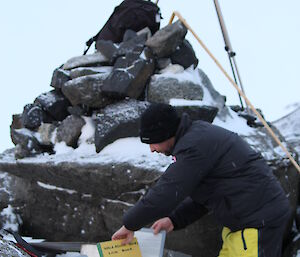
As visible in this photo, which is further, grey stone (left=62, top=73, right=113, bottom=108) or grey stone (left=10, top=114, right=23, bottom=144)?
grey stone (left=10, top=114, right=23, bottom=144)

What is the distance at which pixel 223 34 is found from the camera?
4.69 m

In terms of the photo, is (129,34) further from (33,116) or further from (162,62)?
(33,116)

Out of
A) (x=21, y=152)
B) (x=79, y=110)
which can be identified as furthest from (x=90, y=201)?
(x=21, y=152)

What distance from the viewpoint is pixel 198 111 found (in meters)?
3.53

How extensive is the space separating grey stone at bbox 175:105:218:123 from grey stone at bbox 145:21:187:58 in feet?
3.02

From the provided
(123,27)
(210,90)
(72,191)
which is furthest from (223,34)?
(72,191)

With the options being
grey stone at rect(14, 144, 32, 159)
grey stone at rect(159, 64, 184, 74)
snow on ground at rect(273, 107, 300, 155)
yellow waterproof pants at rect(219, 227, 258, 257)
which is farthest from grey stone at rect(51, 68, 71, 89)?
snow on ground at rect(273, 107, 300, 155)

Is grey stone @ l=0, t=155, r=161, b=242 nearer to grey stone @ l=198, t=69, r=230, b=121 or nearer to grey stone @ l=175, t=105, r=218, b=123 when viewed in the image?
grey stone @ l=175, t=105, r=218, b=123

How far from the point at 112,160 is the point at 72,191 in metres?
0.81

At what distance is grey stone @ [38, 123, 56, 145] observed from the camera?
4.36 meters

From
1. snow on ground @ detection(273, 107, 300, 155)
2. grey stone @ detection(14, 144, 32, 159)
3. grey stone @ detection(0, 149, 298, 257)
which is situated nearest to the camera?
grey stone @ detection(0, 149, 298, 257)

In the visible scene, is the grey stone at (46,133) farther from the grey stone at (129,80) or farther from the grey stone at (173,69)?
the grey stone at (173,69)

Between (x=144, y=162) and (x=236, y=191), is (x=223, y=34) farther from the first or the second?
(x=236, y=191)

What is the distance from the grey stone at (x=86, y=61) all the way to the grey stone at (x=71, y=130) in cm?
84
